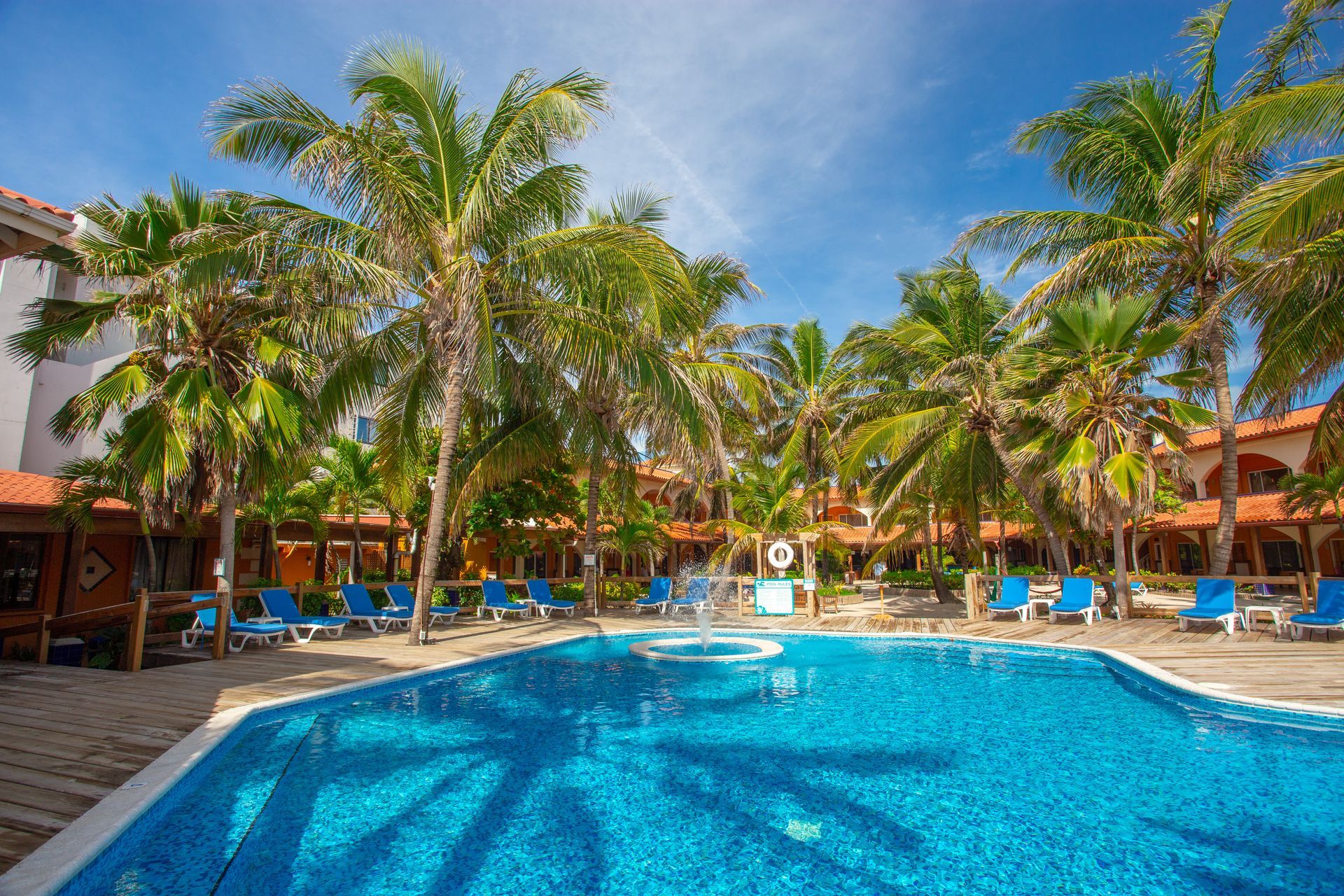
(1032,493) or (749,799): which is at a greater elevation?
(1032,493)

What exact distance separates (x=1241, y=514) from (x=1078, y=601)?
13457 millimetres

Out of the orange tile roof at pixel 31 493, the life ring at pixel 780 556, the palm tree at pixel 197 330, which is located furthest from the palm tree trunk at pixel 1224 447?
the orange tile roof at pixel 31 493

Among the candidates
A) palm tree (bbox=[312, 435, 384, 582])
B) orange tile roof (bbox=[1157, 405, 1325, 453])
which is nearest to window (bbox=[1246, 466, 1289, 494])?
orange tile roof (bbox=[1157, 405, 1325, 453])

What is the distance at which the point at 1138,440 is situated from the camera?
11.8 meters

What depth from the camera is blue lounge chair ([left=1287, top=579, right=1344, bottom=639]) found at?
9820 millimetres

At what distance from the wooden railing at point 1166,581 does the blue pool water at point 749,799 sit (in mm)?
5596

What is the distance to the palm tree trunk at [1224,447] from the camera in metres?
11.7

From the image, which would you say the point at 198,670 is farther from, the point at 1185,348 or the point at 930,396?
the point at 1185,348

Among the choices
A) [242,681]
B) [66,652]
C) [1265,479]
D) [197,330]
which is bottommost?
[242,681]

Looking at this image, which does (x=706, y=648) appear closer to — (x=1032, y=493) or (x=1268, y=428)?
(x=1032, y=493)

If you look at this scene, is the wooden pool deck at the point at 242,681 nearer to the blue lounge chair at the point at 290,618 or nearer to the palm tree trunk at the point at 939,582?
the blue lounge chair at the point at 290,618

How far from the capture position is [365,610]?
12391 millimetres

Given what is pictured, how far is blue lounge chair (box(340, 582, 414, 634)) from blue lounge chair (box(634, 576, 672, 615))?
6.02m

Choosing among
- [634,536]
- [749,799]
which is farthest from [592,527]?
[749,799]
